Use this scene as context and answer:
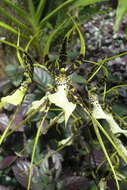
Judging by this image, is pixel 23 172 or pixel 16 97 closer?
pixel 16 97

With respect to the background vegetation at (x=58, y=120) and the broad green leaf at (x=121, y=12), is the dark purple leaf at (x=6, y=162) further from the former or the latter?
the broad green leaf at (x=121, y=12)

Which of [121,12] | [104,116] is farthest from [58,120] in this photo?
[121,12]

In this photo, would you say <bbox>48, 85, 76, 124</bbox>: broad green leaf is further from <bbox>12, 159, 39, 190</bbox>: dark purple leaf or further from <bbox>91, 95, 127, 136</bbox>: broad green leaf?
<bbox>12, 159, 39, 190</bbox>: dark purple leaf

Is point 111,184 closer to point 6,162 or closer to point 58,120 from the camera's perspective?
point 58,120

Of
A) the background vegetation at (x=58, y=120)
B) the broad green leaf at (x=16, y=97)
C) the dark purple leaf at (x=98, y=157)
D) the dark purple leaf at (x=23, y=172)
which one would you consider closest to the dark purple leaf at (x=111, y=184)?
the background vegetation at (x=58, y=120)

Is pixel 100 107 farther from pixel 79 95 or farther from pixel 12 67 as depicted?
pixel 12 67

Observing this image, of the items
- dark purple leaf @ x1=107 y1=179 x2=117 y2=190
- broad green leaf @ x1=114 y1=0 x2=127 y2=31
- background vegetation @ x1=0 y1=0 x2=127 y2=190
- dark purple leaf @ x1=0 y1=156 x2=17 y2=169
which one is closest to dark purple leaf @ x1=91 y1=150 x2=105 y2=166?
background vegetation @ x1=0 y1=0 x2=127 y2=190

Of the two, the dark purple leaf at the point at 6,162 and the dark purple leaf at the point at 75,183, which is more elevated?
the dark purple leaf at the point at 6,162
